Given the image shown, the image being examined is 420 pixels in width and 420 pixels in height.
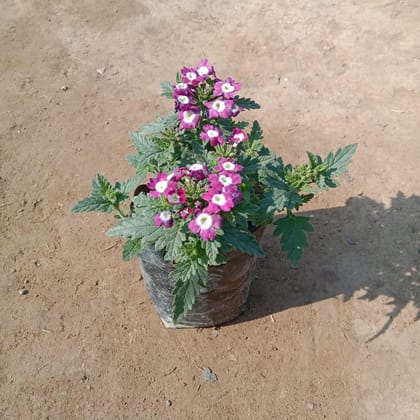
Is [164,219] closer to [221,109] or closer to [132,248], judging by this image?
[132,248]

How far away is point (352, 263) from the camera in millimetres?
Answer: 4082

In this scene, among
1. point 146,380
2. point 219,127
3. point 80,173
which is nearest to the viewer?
point 219,127

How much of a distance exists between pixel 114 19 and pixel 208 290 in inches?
168

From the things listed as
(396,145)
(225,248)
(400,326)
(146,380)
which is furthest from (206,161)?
(396,145)

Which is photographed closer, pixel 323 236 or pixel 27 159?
pixel 323 236

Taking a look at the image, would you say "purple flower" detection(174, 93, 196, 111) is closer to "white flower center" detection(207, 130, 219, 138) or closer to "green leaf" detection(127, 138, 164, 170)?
"white flower center" detection(207, 130, 219, 138)

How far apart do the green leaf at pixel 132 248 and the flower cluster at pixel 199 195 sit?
1.41 feet

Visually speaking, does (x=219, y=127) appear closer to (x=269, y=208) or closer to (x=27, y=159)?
(x=269, y=208)

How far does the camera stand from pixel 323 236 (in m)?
4.24

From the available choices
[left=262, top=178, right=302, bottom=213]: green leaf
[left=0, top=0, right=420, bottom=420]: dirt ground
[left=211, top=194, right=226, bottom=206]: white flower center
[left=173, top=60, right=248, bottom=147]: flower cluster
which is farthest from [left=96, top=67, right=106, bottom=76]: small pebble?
[left=211, top=194, right=226, bottom=206]: white flower center

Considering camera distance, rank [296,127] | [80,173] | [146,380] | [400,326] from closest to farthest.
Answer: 1. [146,380]
2. [400,326]
3. [80,173]
4. [296,127]

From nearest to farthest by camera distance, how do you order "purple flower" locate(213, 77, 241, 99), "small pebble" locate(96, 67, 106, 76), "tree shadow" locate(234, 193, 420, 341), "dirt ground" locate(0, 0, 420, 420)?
1. "purple flower" locate(213, 77, 241, 99)
2. "dirt ground" locate(0, 0, 420, 420)
3. "tree shadow" locate(234, 193, 420, 341)
4. "small pebble" locate(96, 67, 106, 76)

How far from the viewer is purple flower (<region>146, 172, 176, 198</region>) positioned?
2.36 meters

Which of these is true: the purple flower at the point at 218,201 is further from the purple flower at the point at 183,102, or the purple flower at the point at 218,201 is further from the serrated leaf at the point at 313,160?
the serrated leaf at the point at 313,160
